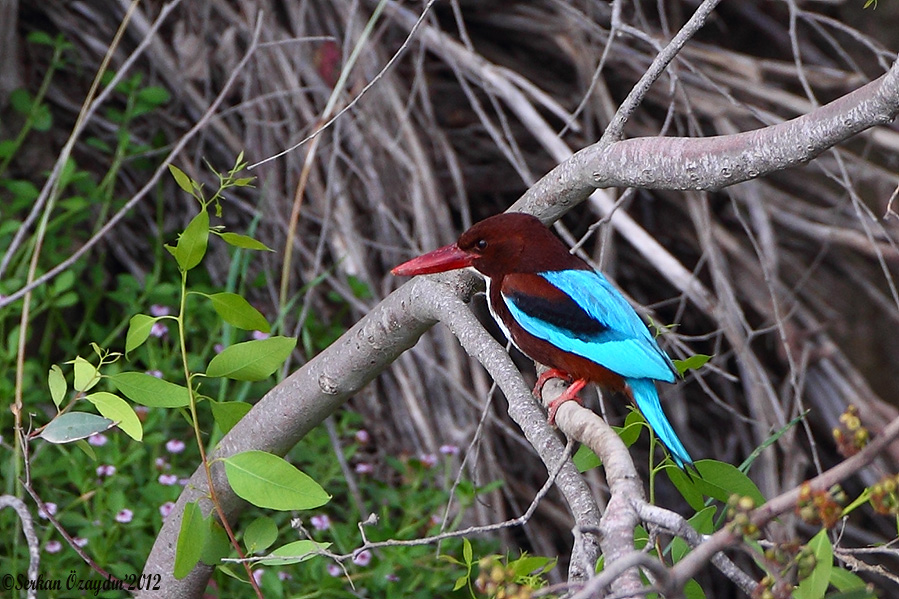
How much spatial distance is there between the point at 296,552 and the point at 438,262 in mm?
671

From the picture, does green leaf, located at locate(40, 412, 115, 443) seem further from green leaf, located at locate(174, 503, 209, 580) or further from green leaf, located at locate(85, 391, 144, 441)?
green leaf, located at locate(174, 503, 209, 580)

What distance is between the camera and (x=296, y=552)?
1267mm

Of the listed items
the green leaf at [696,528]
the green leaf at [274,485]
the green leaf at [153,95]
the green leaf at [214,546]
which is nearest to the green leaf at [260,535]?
the green leaf at [214,546]

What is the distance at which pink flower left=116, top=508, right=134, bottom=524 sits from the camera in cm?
200

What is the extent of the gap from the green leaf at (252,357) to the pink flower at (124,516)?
2.66 ft

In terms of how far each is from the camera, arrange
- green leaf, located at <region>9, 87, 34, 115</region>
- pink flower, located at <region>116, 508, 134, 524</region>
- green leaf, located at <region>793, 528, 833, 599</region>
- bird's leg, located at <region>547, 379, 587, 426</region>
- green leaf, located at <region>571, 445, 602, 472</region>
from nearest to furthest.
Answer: green leaf, located at <region>793, 528, 833, 599</region>
green leaf, located at <region>571, 445, 602, 472</region>
bird's leg, located at <region>547, 379, 587, 426</region>
pink flower, located at <region>116, 508, 134, 524</region>
green leaf, located at <region>9, 87, 34, 115</region>

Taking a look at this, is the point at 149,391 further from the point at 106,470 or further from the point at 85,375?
the point at 106,470

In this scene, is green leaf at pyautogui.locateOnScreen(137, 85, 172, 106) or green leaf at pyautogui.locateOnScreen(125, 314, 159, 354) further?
green leaf at pyautogui.locateOnScreen(137, 85, 172, 106)

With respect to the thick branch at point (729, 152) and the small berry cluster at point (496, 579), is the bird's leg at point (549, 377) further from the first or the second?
the small berry cluster at point (496, 579)

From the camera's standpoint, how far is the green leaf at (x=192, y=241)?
1271 millimetres

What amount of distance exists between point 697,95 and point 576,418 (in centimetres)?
205

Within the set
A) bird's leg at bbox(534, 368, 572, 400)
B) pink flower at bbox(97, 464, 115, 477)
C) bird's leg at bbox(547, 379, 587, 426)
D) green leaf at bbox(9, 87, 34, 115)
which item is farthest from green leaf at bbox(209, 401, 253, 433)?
green leaf at bbox(9, 87, 34, 115)

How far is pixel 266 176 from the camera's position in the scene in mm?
2965

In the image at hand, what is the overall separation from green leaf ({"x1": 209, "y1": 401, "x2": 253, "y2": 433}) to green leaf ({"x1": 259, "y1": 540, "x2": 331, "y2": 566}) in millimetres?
219
